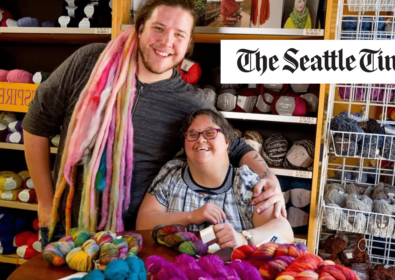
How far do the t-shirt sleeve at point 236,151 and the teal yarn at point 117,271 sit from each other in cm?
94

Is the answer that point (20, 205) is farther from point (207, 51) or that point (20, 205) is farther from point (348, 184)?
point (348, 184)

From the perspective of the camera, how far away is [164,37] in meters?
1.49

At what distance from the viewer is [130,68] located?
154 cm

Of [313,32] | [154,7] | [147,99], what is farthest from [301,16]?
[147,99]

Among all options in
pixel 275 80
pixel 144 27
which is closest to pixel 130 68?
pixel 144 27

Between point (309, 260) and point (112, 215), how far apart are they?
84cm

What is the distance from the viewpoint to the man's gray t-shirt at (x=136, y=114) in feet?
5.13

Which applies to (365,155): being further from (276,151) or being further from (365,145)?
Result: (276,151)

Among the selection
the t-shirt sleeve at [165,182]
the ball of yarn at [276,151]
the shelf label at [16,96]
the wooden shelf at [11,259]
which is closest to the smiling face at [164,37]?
the t-shirt sleeve at [165,182]

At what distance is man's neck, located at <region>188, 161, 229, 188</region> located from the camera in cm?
148

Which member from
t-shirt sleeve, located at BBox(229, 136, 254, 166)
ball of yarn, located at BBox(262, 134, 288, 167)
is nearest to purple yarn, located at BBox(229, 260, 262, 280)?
t-shirt sleeve, located at BBox(229, 136, 254, 166)

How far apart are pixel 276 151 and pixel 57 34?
4.95ft

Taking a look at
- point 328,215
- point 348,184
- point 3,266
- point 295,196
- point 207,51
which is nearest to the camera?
point 328,215

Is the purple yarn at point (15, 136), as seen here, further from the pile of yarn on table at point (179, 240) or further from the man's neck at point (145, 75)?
the pile of yarn on table at point (179, 240)
